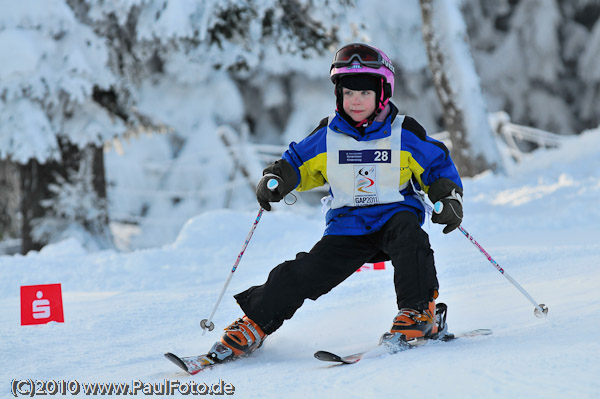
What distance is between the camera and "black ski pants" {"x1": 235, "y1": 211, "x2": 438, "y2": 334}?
273cm

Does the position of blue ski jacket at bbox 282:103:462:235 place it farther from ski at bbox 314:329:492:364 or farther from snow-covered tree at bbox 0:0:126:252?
snow-covered tree at bbox 0:0:126:252

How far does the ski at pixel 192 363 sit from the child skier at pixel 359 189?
14 cm

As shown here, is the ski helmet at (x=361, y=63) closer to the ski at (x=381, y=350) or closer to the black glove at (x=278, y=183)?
the black glove at (x=278, y=183)

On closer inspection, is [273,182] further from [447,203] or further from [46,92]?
[46,92]

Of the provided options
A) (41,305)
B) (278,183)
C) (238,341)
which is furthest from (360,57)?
(41,305)

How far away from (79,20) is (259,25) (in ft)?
6.34

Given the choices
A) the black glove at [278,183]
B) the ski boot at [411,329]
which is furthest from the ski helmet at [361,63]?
the ski boot at [411,329]

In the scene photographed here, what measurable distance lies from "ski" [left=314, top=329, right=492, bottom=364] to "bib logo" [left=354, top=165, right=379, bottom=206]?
62 cm

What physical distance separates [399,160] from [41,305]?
200 cm

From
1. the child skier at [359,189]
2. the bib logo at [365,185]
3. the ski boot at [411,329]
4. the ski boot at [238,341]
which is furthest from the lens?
the bib logo at [365,185]

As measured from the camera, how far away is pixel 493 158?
365 inches

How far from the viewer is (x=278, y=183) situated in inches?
116

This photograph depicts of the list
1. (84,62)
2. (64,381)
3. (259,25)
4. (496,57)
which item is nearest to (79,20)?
(84,62)

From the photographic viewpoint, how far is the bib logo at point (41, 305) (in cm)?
356
